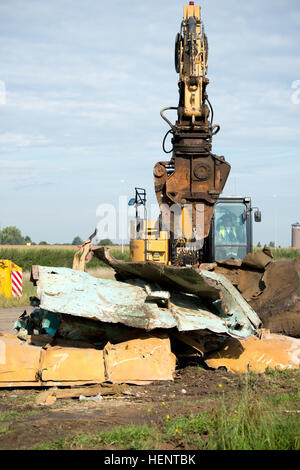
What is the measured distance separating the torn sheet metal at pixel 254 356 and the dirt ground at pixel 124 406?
0.23 meters

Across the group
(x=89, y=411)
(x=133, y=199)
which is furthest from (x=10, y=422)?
(x=133, y=199)

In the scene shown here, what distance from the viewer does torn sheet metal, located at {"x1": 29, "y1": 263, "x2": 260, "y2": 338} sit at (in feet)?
24.1

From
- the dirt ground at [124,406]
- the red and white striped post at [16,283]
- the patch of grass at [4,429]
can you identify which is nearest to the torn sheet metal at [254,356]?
the dirt ground at [124,406]

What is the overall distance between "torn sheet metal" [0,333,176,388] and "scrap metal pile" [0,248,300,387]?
12mm

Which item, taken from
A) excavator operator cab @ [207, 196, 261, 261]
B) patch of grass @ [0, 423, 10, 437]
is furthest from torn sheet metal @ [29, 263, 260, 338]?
excavator operator cab @ [207, 196, 261, 261]

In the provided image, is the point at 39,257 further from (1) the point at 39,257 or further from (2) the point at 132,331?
(2) the point at 132,331

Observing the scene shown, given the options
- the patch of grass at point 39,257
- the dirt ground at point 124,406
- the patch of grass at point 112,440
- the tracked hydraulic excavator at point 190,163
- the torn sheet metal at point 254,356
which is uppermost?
the tracked hydraulic excavator at point 190,163

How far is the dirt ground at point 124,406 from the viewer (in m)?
4.95

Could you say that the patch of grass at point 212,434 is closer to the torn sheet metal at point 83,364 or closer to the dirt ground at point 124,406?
the dirt ground at point 124,406

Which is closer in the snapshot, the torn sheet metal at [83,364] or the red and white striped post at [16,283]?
the torn sheet metal at [83,364]

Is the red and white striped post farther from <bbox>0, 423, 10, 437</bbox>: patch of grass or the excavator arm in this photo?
<bbox>0, 423, 10, 437</bbox>: patch of grass

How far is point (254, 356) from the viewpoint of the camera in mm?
7949

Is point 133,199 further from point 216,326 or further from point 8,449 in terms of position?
point 8,449
